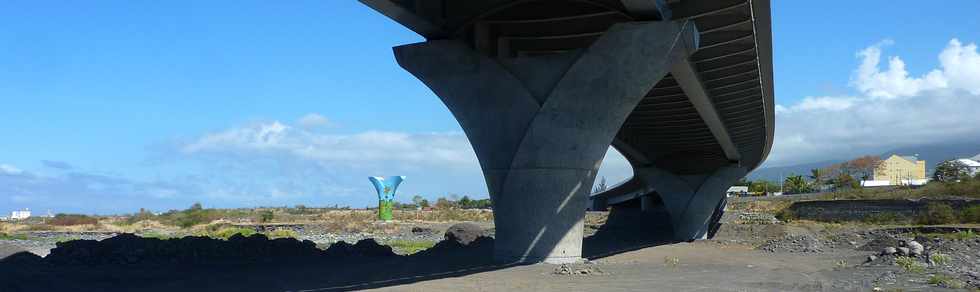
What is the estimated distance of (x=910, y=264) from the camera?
24969 millimetres

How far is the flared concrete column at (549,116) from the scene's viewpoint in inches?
787

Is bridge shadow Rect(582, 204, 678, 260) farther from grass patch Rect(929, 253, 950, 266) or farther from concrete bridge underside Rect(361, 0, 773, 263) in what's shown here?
concrete bridge underside Rect(361, 0, 773, 263)

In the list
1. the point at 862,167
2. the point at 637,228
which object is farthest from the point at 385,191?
the point at 862,167

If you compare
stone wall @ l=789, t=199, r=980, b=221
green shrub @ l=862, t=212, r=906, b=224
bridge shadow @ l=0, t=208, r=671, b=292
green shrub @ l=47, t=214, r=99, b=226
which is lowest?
green shrub @ l=47, t=214, r=99, b=226

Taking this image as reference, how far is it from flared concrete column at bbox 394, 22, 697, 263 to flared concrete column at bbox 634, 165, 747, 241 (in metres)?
33.3

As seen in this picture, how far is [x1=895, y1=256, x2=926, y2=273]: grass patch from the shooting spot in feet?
77.9

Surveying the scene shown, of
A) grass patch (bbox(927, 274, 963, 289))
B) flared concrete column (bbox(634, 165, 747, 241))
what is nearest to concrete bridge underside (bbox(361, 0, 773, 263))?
grass patch (bbox(927, 274, 963, 289))

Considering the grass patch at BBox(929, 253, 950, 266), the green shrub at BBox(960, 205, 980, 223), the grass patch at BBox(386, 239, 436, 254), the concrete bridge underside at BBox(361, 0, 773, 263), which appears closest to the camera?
the concrete bridge underside at BBox(361, 0, 773, 263)

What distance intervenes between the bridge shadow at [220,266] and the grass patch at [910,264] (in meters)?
12.1

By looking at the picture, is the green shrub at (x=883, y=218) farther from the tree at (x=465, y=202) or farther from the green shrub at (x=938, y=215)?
the tree at (x=465, y=202)

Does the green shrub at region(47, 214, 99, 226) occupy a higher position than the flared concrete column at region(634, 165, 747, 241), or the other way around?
the flared concrete column at region(634, 165, 747, 241)

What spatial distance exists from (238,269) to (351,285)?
6.98 m

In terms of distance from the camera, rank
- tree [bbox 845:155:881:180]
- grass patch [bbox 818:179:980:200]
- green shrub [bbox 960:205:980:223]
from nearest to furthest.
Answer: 1. green shrub [bbox 960:205:980:223]
2. grass patch [bbox 818:179:980:200]
3. tree [bbox 845:155:881:180]

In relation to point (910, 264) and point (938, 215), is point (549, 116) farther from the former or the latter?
point (938, 215)
